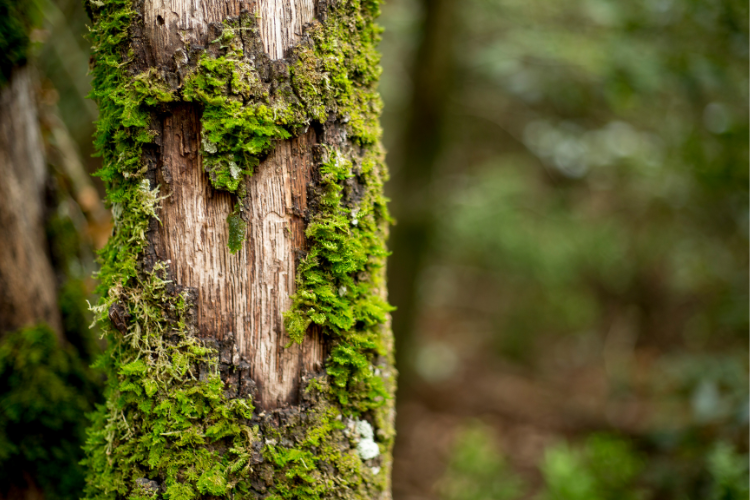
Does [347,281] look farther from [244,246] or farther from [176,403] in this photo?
[176,403]

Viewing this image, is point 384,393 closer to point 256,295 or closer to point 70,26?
point 256,295

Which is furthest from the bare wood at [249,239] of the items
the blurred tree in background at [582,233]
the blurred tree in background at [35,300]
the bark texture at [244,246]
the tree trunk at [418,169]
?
the tree trunk at [418,169]

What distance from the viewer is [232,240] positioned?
4.45 feet

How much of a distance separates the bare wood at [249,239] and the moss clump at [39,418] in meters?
1.15

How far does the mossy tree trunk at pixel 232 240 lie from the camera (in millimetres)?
1292

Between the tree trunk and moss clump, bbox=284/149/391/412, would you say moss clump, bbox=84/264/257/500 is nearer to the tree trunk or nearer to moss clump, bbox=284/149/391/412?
moss clump, bbox=284/149/391/412

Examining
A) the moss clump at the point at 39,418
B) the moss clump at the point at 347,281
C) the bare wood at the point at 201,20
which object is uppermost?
the bare wood at the point at 201,20

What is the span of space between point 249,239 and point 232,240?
50 mm

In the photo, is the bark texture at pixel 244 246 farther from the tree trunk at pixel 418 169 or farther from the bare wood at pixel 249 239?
the tree trunk at pixel 418 169

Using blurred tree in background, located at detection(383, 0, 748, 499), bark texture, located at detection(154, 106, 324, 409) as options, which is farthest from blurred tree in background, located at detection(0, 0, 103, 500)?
blurred tree in background, located at detection(383, 0, 748, 499)

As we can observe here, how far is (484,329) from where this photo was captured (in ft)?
31.3

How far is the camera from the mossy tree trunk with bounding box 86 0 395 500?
1.29 metres

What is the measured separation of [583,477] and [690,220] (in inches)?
159

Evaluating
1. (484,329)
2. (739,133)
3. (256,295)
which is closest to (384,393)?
(256,295)
